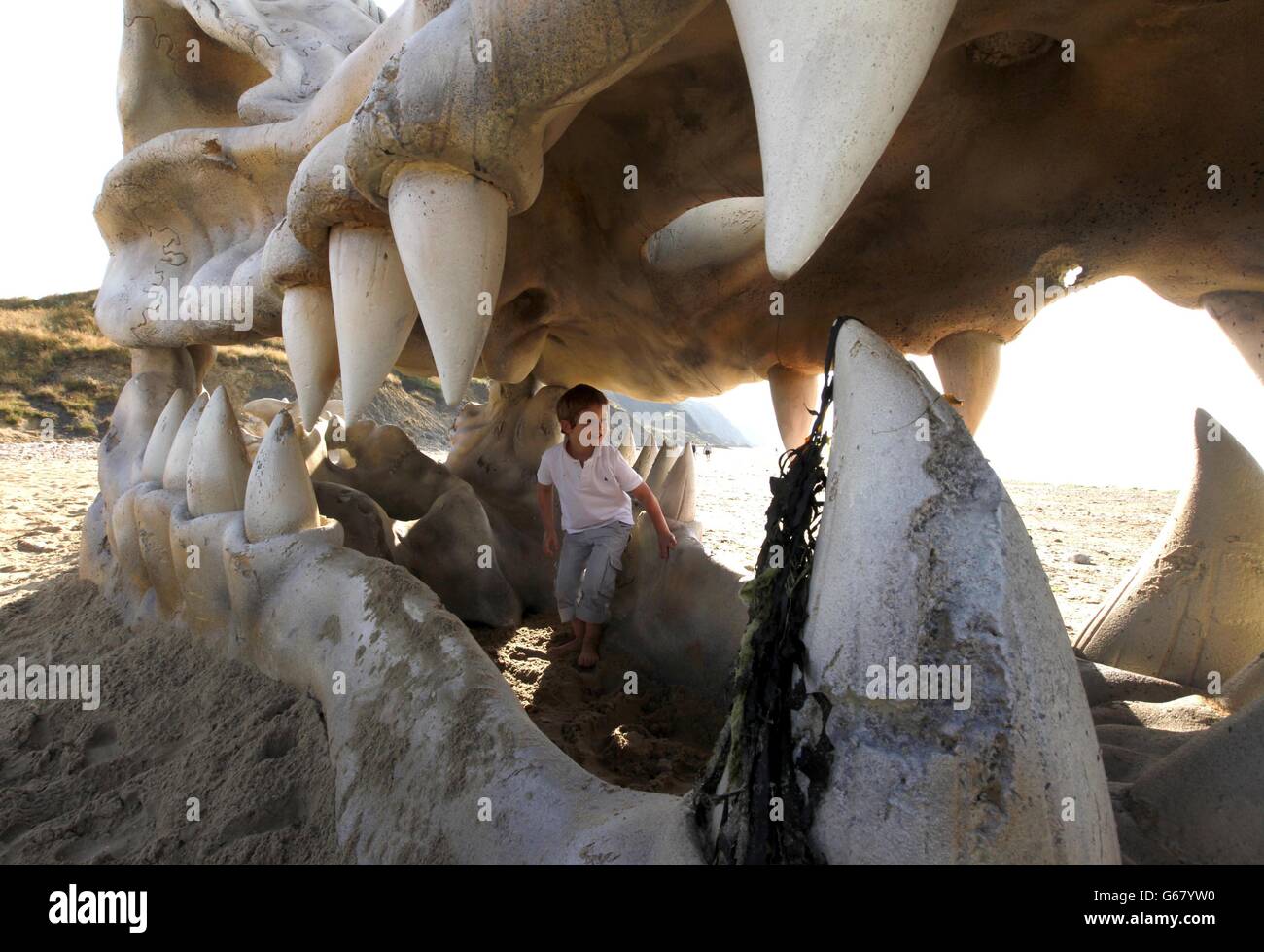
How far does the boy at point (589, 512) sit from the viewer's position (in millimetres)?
2371

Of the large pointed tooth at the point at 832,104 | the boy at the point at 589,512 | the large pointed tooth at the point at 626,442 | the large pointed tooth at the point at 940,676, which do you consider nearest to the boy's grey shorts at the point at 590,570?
the boy at the point at 589,512

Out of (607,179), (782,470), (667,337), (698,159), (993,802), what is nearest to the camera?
(993,802)

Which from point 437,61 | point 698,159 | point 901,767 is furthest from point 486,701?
point 698,159

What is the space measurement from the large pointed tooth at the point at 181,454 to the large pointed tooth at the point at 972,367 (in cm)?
188

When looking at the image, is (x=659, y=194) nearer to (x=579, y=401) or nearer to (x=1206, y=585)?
(x=579, y=401)

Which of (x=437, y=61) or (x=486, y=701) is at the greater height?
(x=437, y=61)

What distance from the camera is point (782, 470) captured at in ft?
3.33

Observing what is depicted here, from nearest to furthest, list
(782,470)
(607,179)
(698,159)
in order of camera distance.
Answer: (782,470) < (698,159) < (607,179)

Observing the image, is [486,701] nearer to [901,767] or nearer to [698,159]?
[901,767]

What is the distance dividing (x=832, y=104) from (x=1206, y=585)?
176 cm

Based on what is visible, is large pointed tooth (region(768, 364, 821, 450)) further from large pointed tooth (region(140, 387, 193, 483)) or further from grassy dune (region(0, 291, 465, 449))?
grassy dune (region(0, 291, 465, 449))

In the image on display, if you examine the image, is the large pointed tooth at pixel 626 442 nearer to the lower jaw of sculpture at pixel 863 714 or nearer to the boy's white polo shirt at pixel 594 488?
the boy's white polo shirt at pixel 594 488

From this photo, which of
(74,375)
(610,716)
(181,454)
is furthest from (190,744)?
(74,375)
